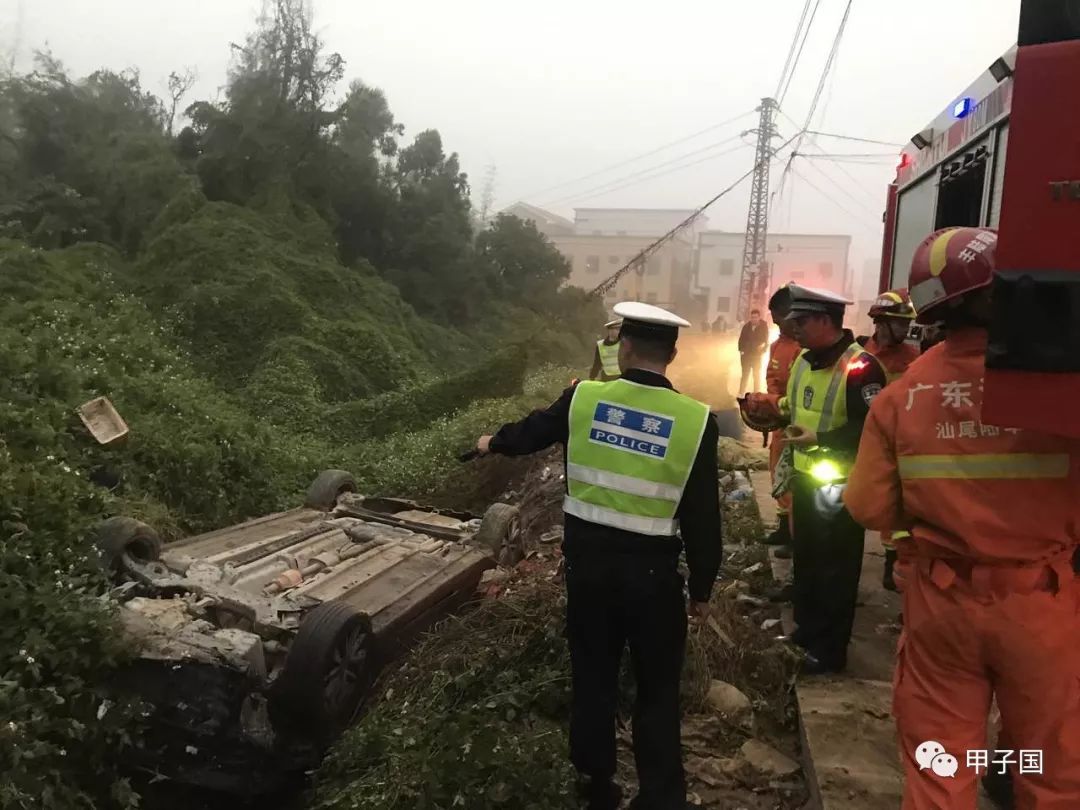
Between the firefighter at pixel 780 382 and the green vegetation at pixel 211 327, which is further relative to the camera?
the firefighter at pixel 780 382

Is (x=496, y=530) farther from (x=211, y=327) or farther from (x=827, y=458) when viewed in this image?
(x=211, y=327)

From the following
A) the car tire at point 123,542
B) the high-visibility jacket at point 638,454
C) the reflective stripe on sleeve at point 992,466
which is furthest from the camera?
the car tire at point 123,542

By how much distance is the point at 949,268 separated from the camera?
2135mm

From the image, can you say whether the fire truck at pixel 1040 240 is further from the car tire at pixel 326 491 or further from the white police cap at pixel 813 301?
the car tire at pixel 326 491

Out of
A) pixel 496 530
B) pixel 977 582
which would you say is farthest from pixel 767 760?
pixel 496 530

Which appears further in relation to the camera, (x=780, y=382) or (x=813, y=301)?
(x=780, y=382)

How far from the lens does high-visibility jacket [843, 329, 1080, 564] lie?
1942mm

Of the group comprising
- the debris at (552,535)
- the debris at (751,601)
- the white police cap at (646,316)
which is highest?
the white police cap at (646,316)

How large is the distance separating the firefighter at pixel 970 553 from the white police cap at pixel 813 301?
141cm

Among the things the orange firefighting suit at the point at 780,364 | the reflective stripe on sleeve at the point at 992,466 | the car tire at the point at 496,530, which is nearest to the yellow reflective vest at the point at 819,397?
the reflective stripe on sleeve at the point at 992,466

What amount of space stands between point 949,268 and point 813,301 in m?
1.56

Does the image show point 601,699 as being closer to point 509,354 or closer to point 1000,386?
point 1000,386

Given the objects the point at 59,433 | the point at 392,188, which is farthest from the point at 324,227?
the point at 59,433

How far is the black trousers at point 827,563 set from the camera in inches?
143
